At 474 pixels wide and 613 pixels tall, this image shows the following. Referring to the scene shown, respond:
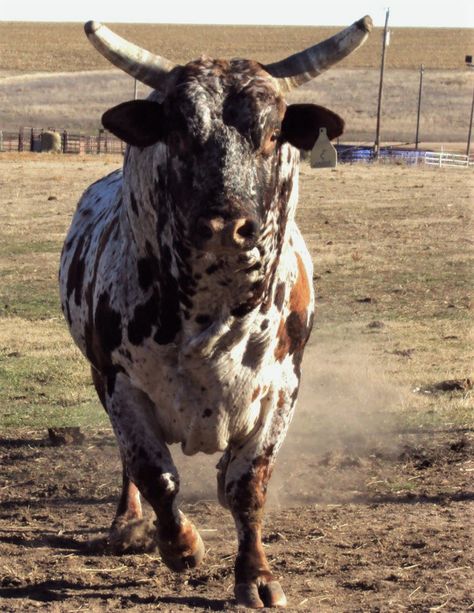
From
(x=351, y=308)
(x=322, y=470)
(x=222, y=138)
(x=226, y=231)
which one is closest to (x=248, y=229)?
(x=226, y=231)

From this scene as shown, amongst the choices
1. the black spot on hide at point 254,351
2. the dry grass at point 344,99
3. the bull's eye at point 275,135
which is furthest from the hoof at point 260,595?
the dry grass at point 344,99

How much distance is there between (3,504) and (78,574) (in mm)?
1446

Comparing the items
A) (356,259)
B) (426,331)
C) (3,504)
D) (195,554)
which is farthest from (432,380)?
(356,259)

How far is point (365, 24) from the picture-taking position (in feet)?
19.4

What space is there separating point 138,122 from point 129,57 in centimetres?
31

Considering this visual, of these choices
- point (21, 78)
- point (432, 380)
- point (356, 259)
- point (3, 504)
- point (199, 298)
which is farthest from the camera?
point (21, 78)

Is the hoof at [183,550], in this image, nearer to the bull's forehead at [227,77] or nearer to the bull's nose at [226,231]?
the bull's nose at [226,231]

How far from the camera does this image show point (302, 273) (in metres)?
6.69

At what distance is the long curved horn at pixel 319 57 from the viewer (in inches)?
232

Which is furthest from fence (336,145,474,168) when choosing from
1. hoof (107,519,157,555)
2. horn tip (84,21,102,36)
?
horn tip (84,21,102,36)

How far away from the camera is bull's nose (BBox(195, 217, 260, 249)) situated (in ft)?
17.3

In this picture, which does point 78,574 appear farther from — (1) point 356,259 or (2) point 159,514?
(1) point 356,259

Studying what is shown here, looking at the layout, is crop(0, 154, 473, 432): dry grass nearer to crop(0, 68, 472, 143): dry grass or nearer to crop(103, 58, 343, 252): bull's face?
crop(103, 58, 343, 252): bull's face

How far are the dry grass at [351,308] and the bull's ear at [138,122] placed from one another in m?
4.09
